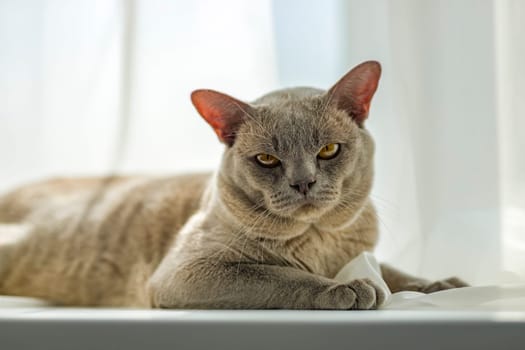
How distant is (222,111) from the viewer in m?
1.42

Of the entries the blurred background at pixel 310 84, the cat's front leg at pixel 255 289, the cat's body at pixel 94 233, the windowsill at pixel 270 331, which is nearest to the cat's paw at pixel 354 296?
the cat's front leg at pixel 255 289

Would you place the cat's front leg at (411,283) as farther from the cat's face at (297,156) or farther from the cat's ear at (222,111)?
the cat's ear at (222,111)

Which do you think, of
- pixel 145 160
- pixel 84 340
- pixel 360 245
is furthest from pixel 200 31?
pixel 84 340

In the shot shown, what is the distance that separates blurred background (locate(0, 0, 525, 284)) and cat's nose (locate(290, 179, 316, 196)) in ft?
0.93

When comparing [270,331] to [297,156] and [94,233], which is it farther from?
[94,233]

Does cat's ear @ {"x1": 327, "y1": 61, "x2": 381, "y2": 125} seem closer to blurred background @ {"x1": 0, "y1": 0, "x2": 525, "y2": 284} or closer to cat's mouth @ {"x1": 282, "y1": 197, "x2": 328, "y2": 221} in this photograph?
blurred background @ {"x1": 0, "y1": 0, "x2": 525, "y2": 284}

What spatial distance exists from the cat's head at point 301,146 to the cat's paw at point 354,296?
0.61 ft

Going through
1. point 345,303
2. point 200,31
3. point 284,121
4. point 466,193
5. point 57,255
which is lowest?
point 57,255

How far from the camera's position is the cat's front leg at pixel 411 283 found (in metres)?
1.31

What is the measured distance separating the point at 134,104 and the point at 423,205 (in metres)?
0.81

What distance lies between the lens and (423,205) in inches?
56.3

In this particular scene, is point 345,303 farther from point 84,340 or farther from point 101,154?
point 101,154

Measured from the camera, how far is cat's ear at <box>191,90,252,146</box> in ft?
4.52

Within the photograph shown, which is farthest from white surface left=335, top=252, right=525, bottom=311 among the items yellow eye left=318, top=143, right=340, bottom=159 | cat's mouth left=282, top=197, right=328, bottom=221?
yellow eye left=318, top=143, right=340, bottom=159
